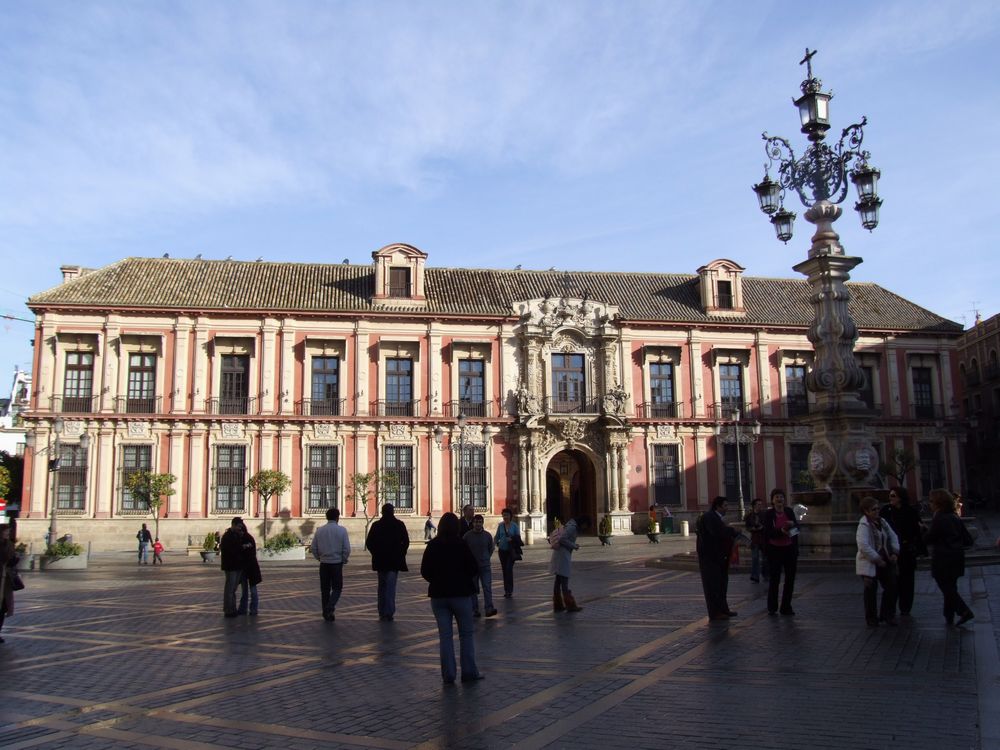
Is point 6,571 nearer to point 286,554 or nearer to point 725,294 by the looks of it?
point 286,554

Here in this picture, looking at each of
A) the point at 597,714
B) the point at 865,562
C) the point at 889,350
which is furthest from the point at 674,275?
the point at 597,714

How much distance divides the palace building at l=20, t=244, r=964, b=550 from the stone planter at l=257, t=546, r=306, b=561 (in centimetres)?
788

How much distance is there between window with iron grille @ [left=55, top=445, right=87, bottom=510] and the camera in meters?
36.2

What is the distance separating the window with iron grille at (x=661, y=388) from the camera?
42.1 metres

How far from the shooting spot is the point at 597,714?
6.43 m

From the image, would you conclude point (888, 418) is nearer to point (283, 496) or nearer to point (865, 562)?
point (283, 496)

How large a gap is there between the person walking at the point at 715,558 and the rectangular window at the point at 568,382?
2929 cm

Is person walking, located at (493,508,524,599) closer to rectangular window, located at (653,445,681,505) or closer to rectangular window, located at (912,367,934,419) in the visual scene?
rectangular window, located at (653,445,681,505)

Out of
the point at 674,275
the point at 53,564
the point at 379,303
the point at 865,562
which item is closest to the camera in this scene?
the point at 865,562

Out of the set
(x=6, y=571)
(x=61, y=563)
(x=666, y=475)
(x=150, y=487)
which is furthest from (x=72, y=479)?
(x=6, y=571)

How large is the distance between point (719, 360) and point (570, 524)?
103 feet

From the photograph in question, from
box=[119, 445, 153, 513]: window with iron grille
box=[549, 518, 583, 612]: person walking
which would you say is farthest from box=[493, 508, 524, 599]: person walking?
box=[119, 445, 153, 513]: window with iron grille

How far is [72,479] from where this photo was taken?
3634cm

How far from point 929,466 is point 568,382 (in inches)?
764
